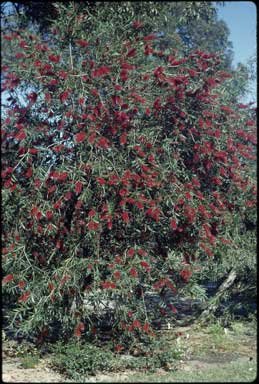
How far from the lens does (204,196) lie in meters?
6.32

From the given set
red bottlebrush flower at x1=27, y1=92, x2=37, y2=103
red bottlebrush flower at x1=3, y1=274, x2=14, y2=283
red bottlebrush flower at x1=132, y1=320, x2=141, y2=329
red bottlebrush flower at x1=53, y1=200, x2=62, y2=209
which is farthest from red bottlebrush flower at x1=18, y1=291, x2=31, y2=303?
red bottlebrush flower at x1=27, y1=92, x2=37, y2=103

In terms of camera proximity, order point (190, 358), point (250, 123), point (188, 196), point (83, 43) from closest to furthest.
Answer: point (188, 196) < point (83, 43) < point (190, 358) < point (250, 123)

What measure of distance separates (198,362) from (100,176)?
2.18 m

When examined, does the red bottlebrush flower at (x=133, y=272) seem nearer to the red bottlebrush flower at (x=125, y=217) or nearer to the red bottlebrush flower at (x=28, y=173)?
the red bottlebrush flower at (x=125, y=217)

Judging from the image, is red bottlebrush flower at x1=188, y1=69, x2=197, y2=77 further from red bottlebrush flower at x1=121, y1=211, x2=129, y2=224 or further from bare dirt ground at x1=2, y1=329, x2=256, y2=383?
bare dirt ground at x1=2, y1=329, x2=256, y2=383

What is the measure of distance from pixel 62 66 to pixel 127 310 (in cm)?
250

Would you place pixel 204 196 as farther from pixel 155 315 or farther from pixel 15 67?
pixel 15 67

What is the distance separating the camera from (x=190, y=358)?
6074mm

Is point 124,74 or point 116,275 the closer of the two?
point 116,275

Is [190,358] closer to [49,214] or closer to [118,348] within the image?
[118,348]

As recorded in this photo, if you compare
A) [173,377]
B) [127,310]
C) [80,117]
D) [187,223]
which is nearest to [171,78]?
[80,117]

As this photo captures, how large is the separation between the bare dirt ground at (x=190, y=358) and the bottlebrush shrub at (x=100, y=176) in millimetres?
400

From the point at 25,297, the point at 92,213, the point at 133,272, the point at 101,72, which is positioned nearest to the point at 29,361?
the point at 25,297

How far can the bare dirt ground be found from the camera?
5.32 meters
